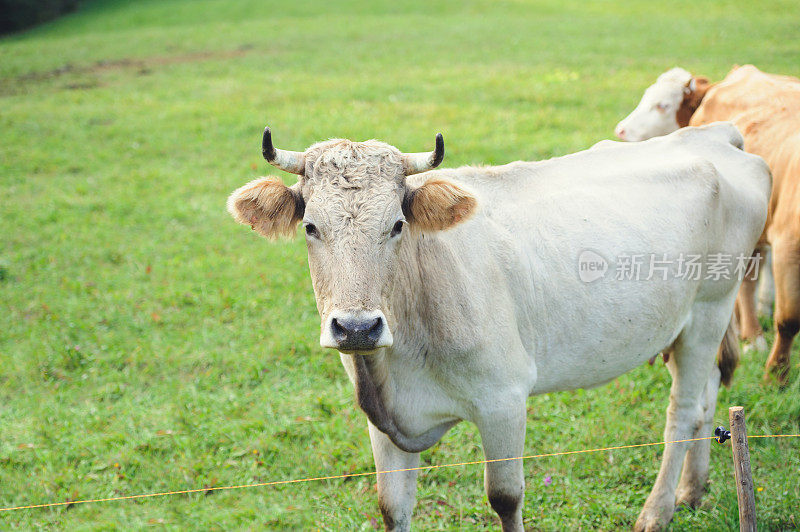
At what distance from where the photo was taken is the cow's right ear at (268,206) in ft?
10.9

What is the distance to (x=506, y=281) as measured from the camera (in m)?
3.77

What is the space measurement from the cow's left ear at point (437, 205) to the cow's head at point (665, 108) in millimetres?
4360

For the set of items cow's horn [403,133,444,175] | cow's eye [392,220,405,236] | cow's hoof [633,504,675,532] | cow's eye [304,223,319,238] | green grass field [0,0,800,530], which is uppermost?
cow's horn [403,133,444,175]

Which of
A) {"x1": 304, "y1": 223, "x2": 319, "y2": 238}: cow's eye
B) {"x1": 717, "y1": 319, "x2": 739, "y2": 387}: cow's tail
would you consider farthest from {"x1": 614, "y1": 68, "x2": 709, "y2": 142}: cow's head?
{"x1": 304, "y1": 223, "x2": 319, "y2": 238}: cow's eye

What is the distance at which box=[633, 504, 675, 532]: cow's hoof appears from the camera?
4387 millimetres

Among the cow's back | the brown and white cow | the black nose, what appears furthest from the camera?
the brown and white cow

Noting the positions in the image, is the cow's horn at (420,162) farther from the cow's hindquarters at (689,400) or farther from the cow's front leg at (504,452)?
the cow's hindquarters at (689,400)

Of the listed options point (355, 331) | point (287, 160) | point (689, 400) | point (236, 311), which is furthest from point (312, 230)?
point (236, 311)

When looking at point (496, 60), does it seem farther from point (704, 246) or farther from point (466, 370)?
point (466, 370)

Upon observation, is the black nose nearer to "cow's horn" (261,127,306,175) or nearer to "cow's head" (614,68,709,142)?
"cow's horn" (261,127,306,175)

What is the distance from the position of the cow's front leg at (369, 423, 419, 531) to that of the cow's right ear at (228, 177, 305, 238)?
1226mm

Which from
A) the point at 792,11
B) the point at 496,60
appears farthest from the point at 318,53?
the point at 792,11

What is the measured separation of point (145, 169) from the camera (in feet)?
36.2

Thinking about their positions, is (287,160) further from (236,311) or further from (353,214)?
(236,311)
